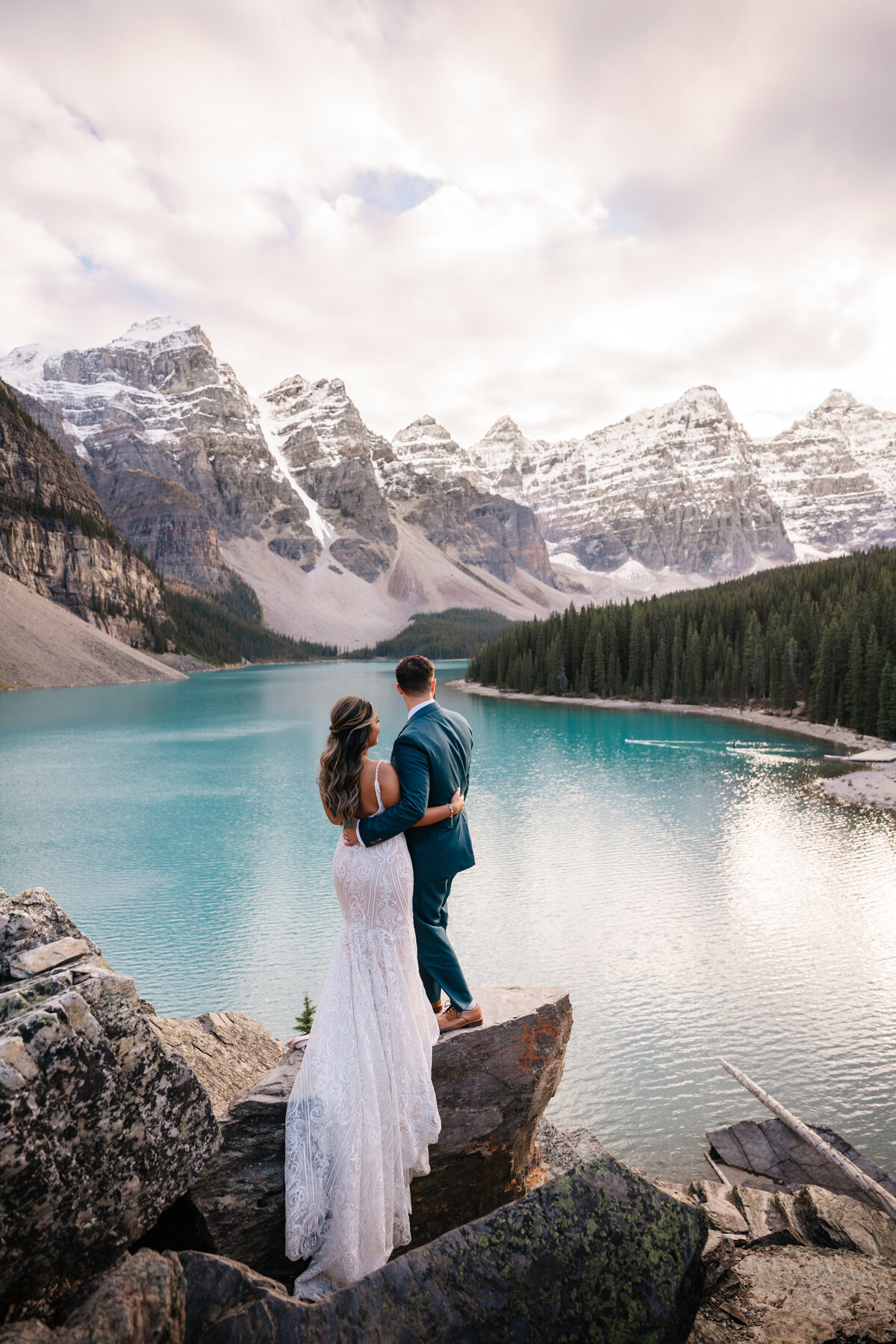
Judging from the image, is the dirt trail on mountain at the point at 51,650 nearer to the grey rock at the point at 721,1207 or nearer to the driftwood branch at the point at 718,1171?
the driftwood branch at the point at 718,1171

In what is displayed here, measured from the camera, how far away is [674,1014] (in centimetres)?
1455

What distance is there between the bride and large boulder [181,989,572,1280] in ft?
0.60

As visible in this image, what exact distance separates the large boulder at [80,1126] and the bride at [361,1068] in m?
0.87

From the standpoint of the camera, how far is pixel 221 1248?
3.80 metres

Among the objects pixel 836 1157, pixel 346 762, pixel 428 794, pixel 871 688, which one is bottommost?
pixel 836 1157

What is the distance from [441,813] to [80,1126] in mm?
2584

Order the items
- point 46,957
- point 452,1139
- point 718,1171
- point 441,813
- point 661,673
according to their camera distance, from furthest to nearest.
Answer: point 661,673 → point 718,1171 → point 441,813 → point 452,1139 → point 46,957

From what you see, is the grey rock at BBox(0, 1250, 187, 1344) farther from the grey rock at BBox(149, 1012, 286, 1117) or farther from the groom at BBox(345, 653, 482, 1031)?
the groom at BBox(345, 653, 482, 1031)

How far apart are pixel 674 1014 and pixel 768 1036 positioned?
5.64ft

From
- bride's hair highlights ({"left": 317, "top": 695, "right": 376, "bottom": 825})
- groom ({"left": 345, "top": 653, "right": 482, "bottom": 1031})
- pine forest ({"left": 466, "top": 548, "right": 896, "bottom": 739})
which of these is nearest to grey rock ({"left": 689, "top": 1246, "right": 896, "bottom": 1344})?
groom ({"left": 345, "top": 653, "right": 482, "bottom": 1031})

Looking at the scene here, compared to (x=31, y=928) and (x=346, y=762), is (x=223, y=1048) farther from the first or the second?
(x=346, y=762)

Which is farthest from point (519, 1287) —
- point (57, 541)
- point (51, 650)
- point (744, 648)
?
point (57, 541)

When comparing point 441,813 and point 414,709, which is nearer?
point 441,813

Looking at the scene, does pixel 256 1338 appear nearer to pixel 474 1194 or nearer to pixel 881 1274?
pixel 474 1194
